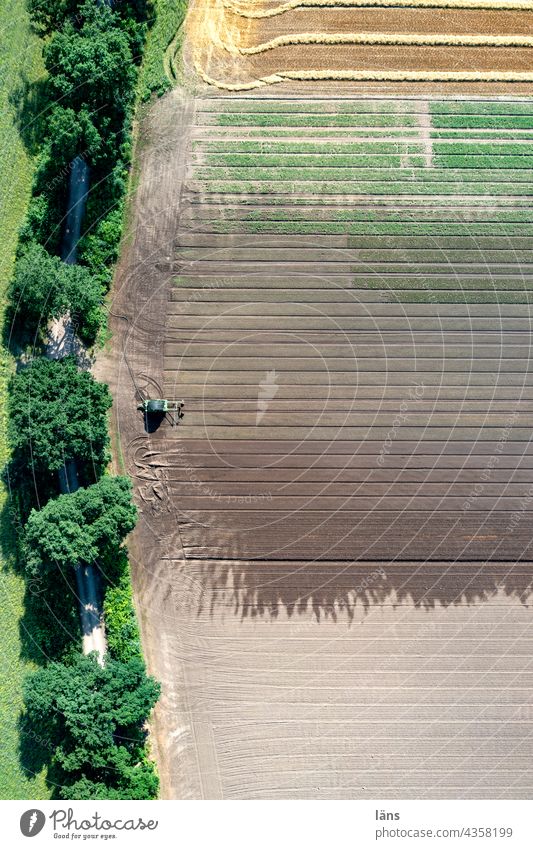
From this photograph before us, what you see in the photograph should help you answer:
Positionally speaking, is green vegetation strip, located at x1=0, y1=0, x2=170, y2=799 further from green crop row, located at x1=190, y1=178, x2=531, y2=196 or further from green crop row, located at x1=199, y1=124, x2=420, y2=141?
green crop row, located at x1=190, y1=178, x2=531, y2=196

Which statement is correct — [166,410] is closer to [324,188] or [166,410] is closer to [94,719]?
[324,188]

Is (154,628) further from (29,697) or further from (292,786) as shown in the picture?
(292,786)

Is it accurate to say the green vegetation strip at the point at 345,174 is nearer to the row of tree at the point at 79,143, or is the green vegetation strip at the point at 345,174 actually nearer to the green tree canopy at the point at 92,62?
the row of tree at the point at 79,143

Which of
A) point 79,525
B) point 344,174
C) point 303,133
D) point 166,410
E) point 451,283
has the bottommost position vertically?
point 79,525

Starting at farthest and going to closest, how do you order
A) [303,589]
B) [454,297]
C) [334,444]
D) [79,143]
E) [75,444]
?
[454,297]
[334,444]
[303,589]
[79,143]
[75,444]
